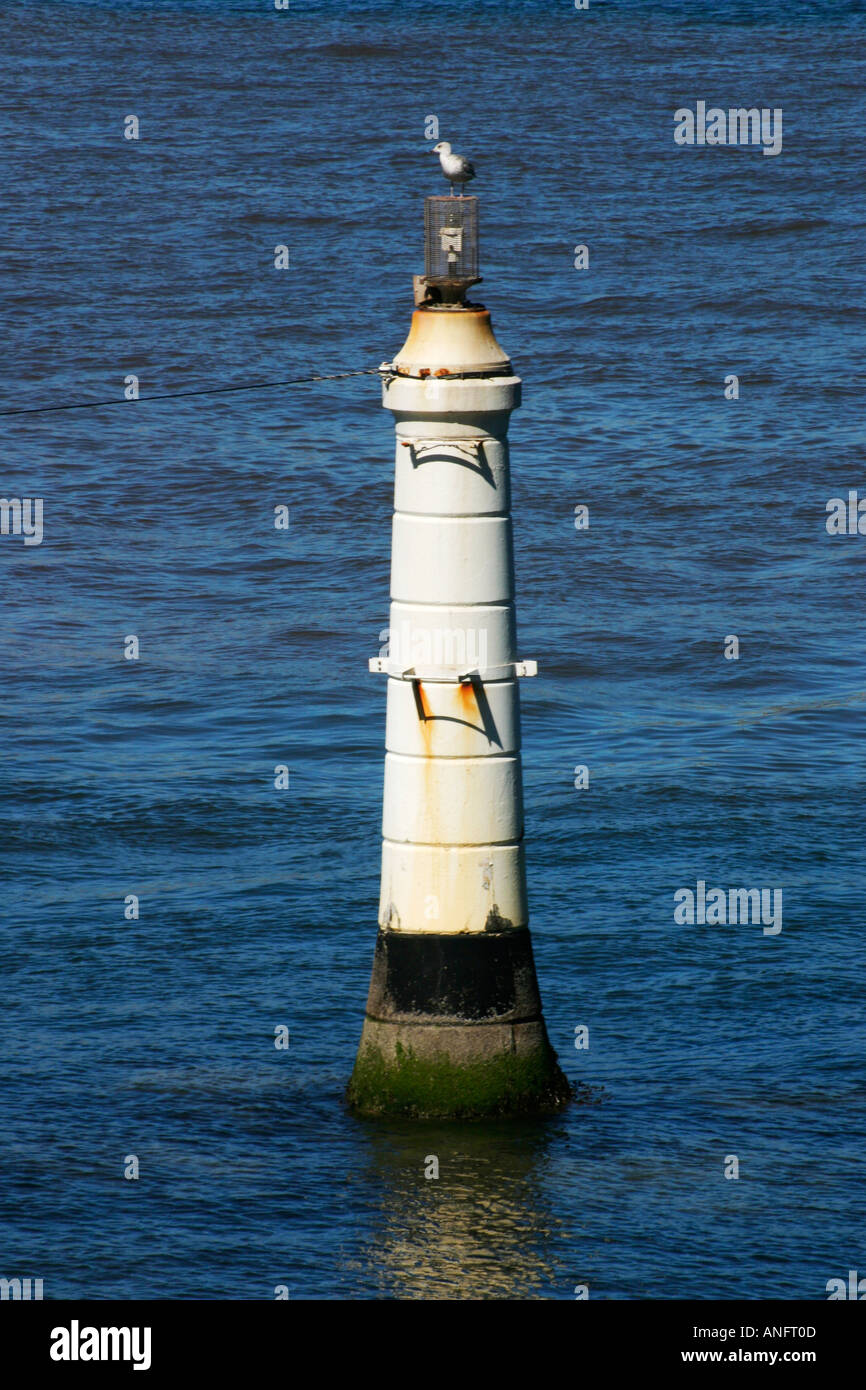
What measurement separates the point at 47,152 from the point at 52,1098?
Result: 64132 mm

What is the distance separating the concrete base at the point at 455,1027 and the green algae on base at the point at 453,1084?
0.01m

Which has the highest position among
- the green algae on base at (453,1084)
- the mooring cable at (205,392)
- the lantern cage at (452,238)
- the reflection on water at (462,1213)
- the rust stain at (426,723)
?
the mooring cable at (205,392)

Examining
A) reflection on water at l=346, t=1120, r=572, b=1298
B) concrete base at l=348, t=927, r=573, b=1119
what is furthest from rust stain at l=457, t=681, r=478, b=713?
reflection on water at l=346, t=1120, r=572, b=1298

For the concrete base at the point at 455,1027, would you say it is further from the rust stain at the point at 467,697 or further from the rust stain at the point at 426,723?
the rust stain at the point at 467,697

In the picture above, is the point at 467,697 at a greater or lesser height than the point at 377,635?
lesser

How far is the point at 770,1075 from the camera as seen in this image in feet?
104

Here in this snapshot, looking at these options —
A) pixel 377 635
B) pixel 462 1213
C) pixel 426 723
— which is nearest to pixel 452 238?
pixel 426 723

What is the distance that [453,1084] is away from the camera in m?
28.5

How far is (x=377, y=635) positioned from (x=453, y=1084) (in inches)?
1367

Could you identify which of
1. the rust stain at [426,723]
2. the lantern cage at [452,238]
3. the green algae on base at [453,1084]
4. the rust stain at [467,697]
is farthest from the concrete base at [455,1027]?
the lantern cage at [452,238]

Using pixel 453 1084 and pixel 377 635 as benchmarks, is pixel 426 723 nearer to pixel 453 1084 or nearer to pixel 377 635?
pixel 453 1084

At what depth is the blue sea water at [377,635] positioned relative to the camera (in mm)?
27859

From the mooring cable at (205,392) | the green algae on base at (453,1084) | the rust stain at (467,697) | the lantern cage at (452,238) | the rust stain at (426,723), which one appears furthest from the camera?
the mooring cable at (205,392)

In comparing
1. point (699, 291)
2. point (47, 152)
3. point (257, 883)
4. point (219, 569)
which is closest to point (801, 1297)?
point (257, 883)
